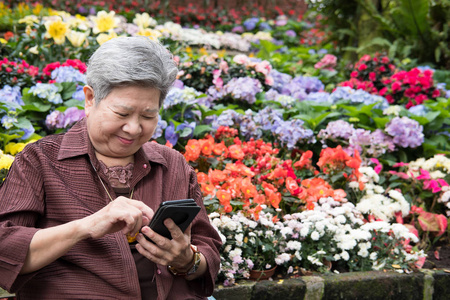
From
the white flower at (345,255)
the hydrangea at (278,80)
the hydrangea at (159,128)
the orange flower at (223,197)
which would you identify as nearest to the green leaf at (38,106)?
the hydrangea at (159,128)

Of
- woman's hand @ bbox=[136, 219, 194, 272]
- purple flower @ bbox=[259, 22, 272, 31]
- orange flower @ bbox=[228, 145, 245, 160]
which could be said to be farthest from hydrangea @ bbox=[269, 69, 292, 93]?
purple flower @ bbox=[259, 22, 272, 31]

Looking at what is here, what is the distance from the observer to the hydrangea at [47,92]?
11.6ft

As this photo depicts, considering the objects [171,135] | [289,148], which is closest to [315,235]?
[289,148]

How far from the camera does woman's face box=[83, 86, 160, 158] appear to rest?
68.5 inches

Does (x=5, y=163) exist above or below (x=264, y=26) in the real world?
below

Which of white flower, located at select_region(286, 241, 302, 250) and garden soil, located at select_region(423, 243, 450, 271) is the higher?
white flower, located at select_region(286, 241, 302, 250)

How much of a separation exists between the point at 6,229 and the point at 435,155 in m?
3.34

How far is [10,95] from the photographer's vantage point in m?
3.56

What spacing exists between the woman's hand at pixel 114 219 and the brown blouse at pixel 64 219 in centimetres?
20

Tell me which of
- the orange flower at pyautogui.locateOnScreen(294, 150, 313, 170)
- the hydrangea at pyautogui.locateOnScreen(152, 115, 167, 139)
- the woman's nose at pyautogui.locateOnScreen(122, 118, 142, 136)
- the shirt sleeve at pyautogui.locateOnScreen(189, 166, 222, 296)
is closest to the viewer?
the woman's nose at pyautogui.locateOnScreen(122, 118, 142, 136)

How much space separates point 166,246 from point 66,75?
2.56 meters

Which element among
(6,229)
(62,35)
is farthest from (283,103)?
(6,229)

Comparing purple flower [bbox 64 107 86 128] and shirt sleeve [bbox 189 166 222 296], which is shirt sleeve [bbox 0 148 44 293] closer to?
shirt sleeve [bbox 189 166 222 296]

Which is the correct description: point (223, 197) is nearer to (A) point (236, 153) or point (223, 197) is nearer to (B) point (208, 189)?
(B) point (208, 189)
